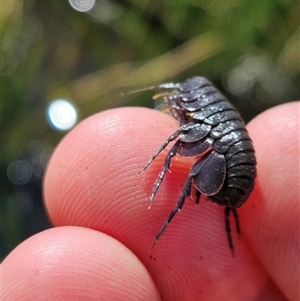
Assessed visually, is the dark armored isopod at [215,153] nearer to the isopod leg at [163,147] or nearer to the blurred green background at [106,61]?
the isopod leg at [163,147]

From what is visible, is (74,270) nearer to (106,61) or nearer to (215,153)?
(215,153)

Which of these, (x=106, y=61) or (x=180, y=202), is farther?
(x=106, y=61)

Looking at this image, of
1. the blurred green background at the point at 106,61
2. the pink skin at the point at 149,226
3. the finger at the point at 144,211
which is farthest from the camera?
the blurred green background at the point at 106,61

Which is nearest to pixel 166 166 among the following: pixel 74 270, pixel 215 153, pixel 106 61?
pixel 215 153

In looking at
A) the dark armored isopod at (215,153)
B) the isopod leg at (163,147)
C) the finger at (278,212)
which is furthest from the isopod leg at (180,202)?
the finger at (278,212)

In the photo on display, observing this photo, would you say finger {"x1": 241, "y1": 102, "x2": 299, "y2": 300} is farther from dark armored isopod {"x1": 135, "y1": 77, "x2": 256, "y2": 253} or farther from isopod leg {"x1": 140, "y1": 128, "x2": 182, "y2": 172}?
isopod leg {"x1": 140, "y1": 128, "x2": 182, "y2": 172}

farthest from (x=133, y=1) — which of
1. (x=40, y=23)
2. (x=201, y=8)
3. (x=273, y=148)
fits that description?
(x=273, y=148)

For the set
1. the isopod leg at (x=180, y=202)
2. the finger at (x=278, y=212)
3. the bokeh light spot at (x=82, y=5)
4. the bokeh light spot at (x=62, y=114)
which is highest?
the bokeh light spot at (x=82, y=5)
